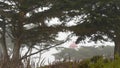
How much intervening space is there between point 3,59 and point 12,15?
13.7m

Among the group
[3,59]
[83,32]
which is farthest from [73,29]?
[3,59]

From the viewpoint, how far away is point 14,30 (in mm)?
19047

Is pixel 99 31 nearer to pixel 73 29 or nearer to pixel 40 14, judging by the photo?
pixel 73 29

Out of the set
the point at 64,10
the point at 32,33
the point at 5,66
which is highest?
the point at 64,10

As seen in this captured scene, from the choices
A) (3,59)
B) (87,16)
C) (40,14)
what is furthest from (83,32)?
(3,59)

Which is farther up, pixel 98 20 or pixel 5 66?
pixel 98 20

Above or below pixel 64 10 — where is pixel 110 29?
below

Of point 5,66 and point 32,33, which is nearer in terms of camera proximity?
point 5,66

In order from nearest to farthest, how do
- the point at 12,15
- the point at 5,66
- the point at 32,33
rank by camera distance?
1. the point at 5,66
2. the point at 12,15
3. the point at 32,33

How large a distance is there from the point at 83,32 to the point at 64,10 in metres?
1.98

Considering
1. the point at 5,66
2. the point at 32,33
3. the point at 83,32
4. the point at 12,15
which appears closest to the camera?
the point at 5,66

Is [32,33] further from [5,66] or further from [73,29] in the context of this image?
[5,66]

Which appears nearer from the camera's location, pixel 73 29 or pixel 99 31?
pixel 73 29

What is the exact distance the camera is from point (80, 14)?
2109cm
